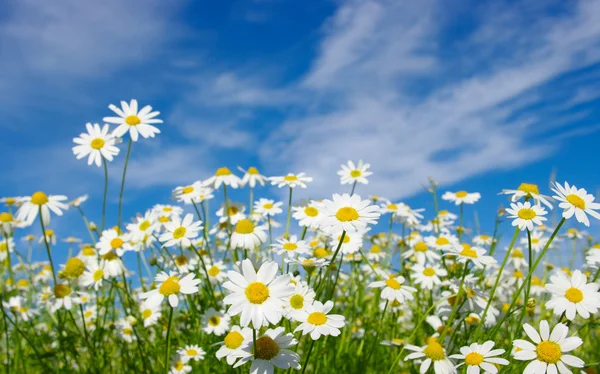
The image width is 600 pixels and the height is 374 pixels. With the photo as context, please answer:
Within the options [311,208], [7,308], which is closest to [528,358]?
[311,208]

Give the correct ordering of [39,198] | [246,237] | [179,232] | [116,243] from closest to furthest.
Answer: [246,237] < [179,232] < [39,198] < [116,243]

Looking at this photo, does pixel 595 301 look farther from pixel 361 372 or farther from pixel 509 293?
pixel 509 293

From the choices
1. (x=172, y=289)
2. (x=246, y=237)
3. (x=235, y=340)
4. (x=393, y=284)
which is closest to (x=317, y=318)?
(x=235, y=340)

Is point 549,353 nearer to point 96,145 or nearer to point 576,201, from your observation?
point 576,201

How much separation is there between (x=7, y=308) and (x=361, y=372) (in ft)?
14.2

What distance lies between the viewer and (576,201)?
3047 millimetres

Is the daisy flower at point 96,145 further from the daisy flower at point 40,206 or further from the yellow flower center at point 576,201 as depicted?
the yellow flower center at point 576,201

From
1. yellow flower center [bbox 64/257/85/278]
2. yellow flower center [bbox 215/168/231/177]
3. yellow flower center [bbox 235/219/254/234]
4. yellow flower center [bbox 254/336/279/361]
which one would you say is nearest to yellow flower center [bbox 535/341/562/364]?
yellow flower center [bbox 254/336/279/361]

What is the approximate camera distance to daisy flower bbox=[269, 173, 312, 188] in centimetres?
Answer: 415

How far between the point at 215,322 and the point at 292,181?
4.39ft

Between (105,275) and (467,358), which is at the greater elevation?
(105,275)

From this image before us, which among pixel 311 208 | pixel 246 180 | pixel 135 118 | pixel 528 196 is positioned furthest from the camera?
pixel 246 180

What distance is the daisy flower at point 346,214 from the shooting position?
2818mm

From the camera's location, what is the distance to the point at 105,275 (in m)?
4.39
